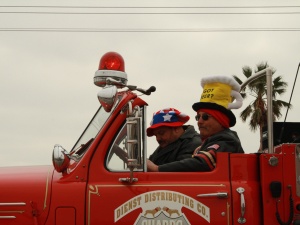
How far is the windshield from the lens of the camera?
5213 mm

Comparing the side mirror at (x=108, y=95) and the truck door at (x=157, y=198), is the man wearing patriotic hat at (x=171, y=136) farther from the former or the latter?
the side mirror at (x=108, y=95)

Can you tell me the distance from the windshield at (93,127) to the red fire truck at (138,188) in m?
0.24

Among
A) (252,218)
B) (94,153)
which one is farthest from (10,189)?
(252,218)

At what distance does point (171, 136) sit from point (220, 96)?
2.05ft

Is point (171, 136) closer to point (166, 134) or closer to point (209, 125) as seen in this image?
point (166, 134)

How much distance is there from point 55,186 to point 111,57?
1089mm

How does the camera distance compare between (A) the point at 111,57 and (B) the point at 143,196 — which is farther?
(A) the point at 111,57

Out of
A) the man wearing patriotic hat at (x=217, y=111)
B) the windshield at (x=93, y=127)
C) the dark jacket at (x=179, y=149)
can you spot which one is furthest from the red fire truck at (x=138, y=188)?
the dark jacket at (x=179, y=149)

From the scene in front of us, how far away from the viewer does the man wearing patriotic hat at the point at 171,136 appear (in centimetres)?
570

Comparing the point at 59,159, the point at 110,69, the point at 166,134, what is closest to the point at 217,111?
the point at 166,134

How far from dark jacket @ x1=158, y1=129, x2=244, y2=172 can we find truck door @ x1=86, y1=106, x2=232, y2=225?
0.10 meters

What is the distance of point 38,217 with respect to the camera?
4.74 metres

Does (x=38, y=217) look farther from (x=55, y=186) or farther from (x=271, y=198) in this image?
(x=271, y=198)

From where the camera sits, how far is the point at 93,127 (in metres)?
5.35
